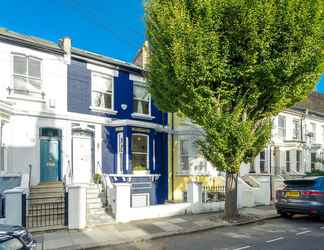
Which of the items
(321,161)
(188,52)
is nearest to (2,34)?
(188,52)

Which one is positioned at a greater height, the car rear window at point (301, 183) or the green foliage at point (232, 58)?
the green foliage at point (232, 58)

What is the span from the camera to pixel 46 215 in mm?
12797

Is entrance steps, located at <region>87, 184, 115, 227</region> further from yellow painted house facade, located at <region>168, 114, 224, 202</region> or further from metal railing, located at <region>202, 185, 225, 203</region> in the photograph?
yellow painted house facade, located at <region>168, 114, 224, 202</region>

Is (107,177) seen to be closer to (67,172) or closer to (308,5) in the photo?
(67,172)

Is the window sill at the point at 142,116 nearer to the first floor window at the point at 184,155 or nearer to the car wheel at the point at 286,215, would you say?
the first floor window at the point at 184,155

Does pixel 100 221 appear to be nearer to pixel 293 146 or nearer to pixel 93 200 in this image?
pixel 93 200

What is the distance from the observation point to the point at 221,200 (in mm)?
17297

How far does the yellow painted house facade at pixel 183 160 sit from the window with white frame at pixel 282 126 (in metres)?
10.7

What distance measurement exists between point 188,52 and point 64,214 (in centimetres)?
689

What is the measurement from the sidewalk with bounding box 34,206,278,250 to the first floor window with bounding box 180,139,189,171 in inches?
217

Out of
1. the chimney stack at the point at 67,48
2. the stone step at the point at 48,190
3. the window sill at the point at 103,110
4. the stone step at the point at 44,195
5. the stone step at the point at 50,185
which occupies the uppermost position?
the chimney stack at the point at 67,48

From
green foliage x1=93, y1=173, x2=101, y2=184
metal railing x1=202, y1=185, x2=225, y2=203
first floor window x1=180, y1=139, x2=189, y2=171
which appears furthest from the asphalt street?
first floor window x1=180, y1=139, x2=189, y2=171

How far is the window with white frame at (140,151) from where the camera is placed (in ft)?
62.0

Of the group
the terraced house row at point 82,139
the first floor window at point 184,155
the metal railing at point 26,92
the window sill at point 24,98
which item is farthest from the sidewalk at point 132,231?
the metal railing at point 26,92
